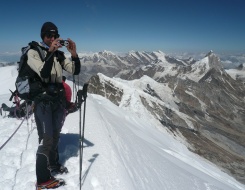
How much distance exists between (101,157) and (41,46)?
17.0 ft

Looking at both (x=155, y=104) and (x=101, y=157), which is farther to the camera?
(x=155, y=104)

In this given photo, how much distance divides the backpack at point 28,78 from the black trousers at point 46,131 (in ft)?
1.51

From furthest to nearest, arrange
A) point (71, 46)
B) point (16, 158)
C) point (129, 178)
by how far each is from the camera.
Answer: point (16, 158), point (129, 178), point (71, 46)

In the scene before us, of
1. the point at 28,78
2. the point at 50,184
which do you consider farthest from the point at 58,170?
the point at 28,78

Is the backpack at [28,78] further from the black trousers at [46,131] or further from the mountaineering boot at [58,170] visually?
the mountaineering boot at [58,170]

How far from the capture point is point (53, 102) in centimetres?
814

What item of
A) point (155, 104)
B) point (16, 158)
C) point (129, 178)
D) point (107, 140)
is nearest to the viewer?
point (129, 178)

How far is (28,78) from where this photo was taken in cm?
788

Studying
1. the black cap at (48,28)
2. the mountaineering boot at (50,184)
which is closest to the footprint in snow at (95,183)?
the mountaineering boot at (50,184)

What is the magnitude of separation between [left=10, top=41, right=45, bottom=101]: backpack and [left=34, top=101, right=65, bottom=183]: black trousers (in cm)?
46

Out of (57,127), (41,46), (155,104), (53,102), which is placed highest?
(41,46)

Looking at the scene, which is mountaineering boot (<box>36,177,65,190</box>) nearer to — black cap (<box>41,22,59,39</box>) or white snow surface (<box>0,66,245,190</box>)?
white snow surface (<box>0,66,245,190</box>)

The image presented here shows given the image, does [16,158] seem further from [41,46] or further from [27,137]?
[41,46]

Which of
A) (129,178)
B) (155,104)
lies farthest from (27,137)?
(155,104)
